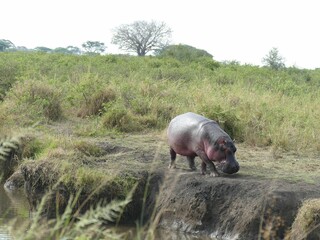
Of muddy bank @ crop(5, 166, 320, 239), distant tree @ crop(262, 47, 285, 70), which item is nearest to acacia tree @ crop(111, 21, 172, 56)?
distant tree @ crop(262, 47, 285, 70)

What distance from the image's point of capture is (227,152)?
8.59 m

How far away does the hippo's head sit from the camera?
8.59 metres

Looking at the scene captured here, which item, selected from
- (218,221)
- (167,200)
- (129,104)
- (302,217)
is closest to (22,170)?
(167,200)

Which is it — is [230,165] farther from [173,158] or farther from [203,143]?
[173,158]

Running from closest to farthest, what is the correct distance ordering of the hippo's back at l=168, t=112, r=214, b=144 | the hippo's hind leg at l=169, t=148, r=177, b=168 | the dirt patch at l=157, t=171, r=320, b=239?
the dirt patch at l=157, t=171, r=320, b=239 → the hippo's back at l=168, t=112, r=214, b=144 → the hippo's hind leg at l=169, t=148, r=177, b=168

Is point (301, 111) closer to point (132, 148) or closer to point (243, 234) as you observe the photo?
point (132, 148)

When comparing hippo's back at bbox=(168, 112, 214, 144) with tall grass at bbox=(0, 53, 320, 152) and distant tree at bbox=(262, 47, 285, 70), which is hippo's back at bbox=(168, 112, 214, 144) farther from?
distant tree at bbox=(262, 47, 285, 70)

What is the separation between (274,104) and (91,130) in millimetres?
4097

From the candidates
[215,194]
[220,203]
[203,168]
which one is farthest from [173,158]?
[220,203]

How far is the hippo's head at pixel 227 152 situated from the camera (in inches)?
338

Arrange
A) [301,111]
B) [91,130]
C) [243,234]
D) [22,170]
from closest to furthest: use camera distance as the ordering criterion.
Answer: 1. [243,234]
2. [22,170]
3. [91,130]
4. [301,111]

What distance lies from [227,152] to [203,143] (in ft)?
1.30

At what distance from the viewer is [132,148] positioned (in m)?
11.0

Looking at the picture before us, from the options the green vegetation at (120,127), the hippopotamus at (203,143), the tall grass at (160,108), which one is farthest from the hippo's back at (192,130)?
the tall grass at (160,108)
